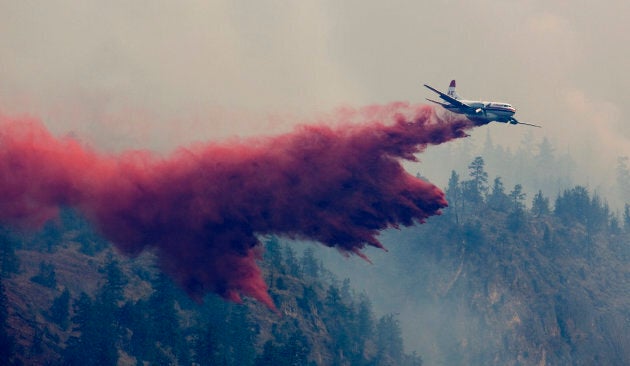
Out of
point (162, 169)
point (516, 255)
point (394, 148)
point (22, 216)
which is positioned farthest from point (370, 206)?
point (516, 255)

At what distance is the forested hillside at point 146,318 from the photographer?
11644 cm

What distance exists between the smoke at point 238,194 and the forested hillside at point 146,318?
27515mm

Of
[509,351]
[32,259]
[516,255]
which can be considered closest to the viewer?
[32,259]

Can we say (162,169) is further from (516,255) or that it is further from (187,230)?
(516,255)

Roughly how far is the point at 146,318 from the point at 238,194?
43312 millimetres

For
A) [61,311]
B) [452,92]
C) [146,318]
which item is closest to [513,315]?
[146,318]

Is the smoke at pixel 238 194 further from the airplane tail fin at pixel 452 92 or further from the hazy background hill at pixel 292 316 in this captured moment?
the hazy background hill at pixel 292 316

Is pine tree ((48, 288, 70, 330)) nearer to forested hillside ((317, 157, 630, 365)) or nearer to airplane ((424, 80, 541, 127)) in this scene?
airplane ((424, 80, 541, 127))

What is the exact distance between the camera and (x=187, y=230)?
8638cm

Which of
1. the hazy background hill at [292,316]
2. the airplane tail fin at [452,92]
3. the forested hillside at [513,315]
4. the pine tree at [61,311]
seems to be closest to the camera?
the airplane tail fin at [452,92]

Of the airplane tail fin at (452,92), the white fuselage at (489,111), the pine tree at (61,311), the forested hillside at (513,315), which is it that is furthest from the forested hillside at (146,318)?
the white fuselage at (489,111)

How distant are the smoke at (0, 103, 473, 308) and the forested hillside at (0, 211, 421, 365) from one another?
27515mm

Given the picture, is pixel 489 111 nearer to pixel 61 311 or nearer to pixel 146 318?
pixel 146 318

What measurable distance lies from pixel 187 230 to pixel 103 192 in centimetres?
808
